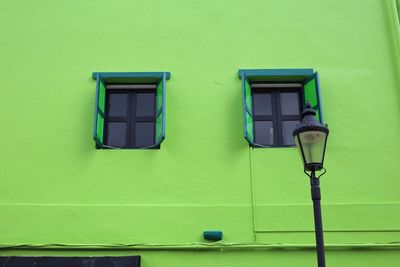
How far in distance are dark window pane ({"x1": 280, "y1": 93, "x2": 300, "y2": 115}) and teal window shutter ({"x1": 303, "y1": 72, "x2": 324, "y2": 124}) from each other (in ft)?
0.58

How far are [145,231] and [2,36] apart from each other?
388 centimetres

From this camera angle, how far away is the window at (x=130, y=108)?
7.20 m

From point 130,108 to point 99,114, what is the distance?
0.60 m

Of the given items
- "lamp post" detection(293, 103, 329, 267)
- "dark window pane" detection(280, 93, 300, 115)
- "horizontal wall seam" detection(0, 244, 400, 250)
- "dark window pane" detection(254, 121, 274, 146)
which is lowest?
"horizontal wall seam" detection(0, 244, 400, 250)

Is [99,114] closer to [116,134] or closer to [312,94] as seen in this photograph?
[116,134]

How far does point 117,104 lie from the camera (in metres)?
7.51

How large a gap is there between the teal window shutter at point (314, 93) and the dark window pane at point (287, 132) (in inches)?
17.3

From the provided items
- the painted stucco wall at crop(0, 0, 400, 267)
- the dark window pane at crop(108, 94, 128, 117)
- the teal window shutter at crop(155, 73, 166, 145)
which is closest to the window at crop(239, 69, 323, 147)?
the painted stucco wall at crop(0, 0, 400, 267)

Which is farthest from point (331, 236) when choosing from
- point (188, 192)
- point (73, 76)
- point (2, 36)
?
point (2, 36)

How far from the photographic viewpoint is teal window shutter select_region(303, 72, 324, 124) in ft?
22.6

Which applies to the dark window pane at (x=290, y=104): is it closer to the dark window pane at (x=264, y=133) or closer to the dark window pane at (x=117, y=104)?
the dark window pane at (x=264, y=133)

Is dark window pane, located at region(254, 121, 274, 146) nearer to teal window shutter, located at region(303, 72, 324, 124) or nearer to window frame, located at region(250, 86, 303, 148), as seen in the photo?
window frame, located at region(250, 86, 303, 148)

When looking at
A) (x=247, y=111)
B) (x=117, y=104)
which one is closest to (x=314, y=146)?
(x=247, y=111)

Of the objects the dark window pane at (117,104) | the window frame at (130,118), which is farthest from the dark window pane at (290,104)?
the dark window pane at (117,104)
